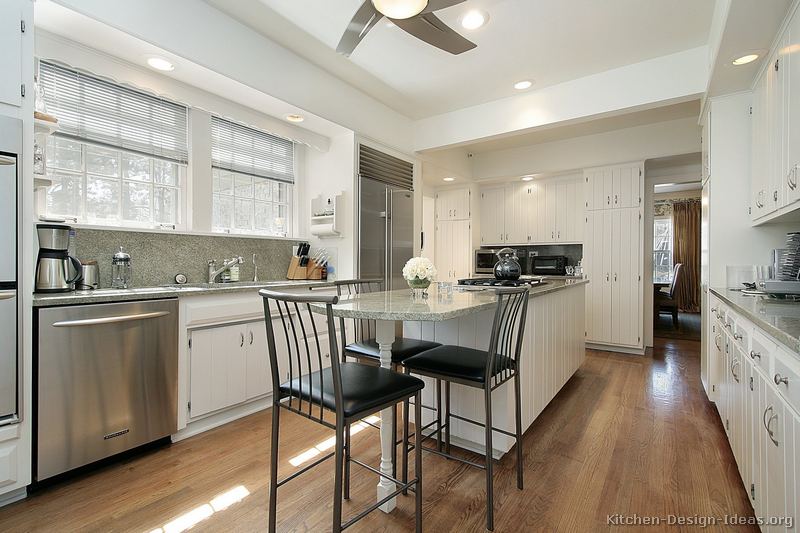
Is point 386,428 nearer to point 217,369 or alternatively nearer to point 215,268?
point 217,369

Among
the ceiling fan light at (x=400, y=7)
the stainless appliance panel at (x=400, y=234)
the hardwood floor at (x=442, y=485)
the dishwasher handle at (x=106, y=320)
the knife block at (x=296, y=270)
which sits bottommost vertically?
the hardwood floor at (x=442, y=485)

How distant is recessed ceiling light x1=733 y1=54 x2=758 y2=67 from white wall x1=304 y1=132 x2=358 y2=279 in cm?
289

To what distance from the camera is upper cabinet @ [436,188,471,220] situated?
5953 millimetres

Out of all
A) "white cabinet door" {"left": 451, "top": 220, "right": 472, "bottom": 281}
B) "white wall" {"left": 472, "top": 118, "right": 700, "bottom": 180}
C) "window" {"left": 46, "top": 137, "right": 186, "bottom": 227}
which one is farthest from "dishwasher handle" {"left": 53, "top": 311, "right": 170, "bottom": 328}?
"white wall" {"left": 472, "top": 118, "right": 700, "bottom": 180}

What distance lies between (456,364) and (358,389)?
56 centimetres

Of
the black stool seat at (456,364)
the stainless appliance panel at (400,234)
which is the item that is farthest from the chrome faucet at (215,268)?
the black stool seat at (456,364)

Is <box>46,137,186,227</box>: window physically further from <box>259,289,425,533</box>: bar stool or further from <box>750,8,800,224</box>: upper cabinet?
<box>750,8,800,224</box>: upper cabinet

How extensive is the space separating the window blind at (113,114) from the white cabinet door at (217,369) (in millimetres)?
1474

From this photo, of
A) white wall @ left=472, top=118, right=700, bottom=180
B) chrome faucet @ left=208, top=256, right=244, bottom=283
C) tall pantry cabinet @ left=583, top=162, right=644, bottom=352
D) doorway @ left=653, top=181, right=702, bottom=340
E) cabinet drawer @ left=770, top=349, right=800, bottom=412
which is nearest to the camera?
→ cabinet drawer @ left=770, top=349, right=800, bottom=412

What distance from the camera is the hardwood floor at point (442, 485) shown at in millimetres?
1675

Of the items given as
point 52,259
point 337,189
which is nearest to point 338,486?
point 52,259

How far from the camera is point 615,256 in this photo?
4.84 metres

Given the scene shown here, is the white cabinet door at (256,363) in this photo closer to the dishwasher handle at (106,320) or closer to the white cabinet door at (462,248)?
the dishwasher handle at (106,320)

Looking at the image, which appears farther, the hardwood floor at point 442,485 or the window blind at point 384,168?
the window blind at point 384,168
